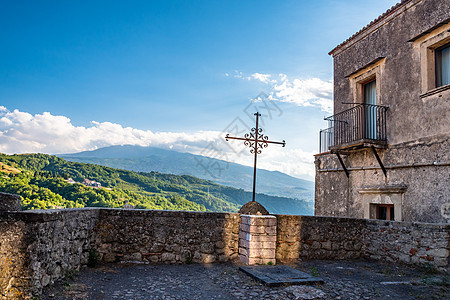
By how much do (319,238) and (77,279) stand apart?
16.5 feet

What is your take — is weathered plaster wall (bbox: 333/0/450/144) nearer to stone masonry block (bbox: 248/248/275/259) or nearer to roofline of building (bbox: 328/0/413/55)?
roofline of building (bbox: 328/0/413/55)

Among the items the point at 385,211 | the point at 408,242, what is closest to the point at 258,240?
the point at 408,242

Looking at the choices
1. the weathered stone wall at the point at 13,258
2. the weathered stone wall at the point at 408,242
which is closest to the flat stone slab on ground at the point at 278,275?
the weathered stone wall at the point at 408,242

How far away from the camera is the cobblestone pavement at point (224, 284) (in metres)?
4.52

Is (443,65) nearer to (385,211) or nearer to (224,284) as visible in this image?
(385,211)

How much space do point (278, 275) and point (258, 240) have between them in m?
1.14

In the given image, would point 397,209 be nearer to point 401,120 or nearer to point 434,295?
point 401,120

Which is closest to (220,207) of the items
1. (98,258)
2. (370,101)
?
(370,101)

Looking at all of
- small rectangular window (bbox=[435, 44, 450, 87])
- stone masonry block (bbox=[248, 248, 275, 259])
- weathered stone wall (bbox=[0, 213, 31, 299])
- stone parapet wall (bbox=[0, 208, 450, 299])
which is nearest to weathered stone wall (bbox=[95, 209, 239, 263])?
stone parapet wall (bbox=[0, 208, 450, 299])

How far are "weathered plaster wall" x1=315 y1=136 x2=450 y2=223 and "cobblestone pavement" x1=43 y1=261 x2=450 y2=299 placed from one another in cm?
256

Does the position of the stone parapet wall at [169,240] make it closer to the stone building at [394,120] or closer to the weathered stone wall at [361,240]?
the weathered stone wall at [361,240]

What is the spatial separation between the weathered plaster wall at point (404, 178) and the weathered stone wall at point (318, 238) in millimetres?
1886

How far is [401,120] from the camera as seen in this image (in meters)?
9.41

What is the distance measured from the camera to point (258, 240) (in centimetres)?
653
